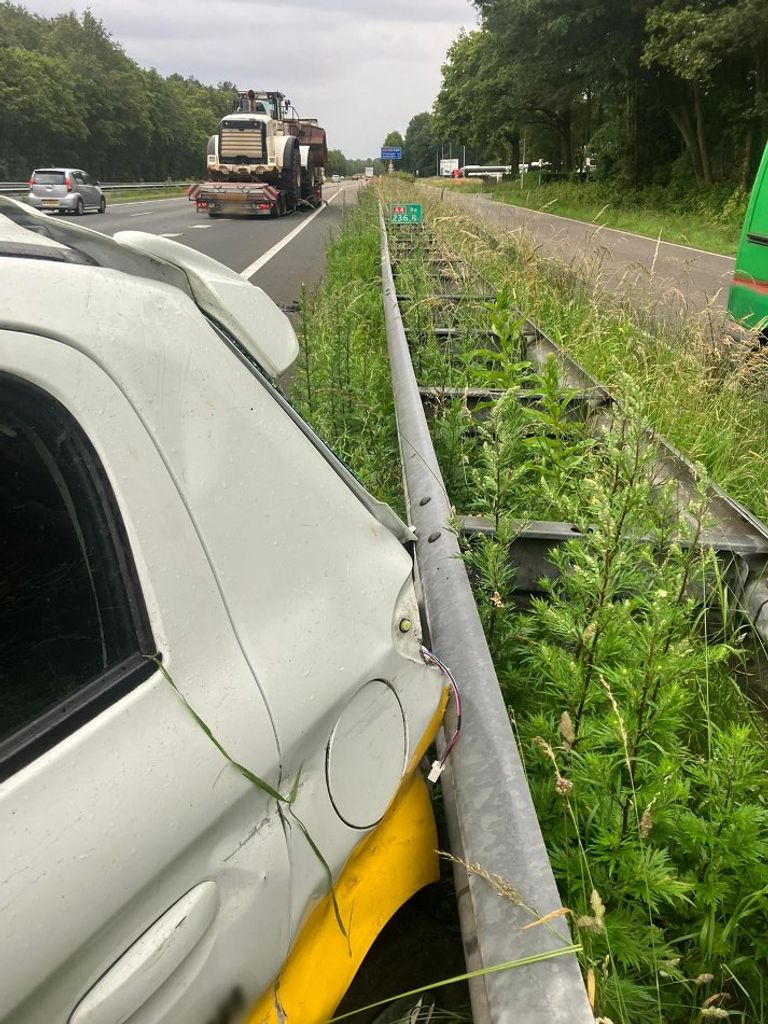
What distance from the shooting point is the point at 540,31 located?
34.9 meters

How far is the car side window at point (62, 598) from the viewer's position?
3.32 feet

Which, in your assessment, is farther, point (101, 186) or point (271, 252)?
point (101, 186)

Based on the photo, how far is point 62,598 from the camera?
1130 mm

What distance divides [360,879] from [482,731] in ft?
1.21

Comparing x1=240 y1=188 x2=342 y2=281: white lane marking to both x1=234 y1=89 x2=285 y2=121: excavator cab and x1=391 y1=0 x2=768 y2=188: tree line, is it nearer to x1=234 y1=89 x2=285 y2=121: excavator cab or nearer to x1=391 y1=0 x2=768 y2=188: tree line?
x1=234 y1=89 x2=285 y2=121: excavator cab

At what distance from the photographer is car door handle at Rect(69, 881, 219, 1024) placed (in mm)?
917

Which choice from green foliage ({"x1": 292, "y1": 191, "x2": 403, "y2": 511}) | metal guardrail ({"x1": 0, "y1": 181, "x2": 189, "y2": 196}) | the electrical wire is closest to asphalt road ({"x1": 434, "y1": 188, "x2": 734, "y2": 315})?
green foliage ({"x1": 292, "y1": 191, "x2": 403, "y2": 511})

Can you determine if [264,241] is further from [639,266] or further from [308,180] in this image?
[308,180]

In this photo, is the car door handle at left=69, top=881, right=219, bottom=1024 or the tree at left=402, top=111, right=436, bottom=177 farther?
the tree at left=402, top=111, right=436, bottom=177

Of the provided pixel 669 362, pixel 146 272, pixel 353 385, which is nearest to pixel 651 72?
pixel 669 362

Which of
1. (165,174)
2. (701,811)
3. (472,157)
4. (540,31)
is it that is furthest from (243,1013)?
(472,157)

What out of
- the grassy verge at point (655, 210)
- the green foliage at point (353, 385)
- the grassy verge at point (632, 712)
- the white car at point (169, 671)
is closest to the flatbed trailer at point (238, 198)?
the grassy verge at point (655, 210)

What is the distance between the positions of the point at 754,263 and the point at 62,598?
5.88 metres

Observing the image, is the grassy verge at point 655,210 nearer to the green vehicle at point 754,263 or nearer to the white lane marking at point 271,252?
the white lane marking at point 271,252
